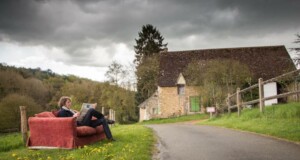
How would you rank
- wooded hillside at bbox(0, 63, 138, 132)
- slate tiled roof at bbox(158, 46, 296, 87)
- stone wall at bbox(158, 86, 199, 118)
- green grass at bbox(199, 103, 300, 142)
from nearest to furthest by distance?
green grass at bbox(199, 103, 300, 142) < slate tiled roof at bbox(158, 46, 296, 87) < stone wall at bbox(158, 86, 199, 118) < wooded hillside at bbox(0, 63, 138, 132)

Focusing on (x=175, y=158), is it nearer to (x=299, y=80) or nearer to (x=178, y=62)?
(x=299, y=80)

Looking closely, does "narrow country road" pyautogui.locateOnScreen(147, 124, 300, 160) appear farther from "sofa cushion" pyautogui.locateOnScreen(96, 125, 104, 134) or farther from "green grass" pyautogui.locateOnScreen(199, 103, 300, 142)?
"sofa cushion" pyautogui.locateOnScreen(96, 125, 104, 134)

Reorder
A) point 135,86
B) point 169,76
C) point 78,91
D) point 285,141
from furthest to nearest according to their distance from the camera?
point 78,91, point 135,86, point 169,76, point 285,141

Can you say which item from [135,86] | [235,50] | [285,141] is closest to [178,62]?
[235,50]

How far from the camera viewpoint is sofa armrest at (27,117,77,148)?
339 inches

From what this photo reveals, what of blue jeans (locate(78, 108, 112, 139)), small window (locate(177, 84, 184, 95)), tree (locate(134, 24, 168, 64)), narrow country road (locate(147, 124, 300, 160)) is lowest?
narrow country road (locate(147, 124, 300, 160))

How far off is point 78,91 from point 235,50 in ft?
113

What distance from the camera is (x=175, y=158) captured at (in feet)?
22.4

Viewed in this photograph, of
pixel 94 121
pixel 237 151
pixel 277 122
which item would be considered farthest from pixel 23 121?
pixel 277 122

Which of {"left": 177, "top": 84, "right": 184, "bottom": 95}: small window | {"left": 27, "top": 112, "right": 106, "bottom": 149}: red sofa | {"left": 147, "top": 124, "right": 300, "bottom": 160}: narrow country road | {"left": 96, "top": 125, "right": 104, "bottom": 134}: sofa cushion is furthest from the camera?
{"left": 177, "top": 84, "right": 184, "bottom": 95}: small window

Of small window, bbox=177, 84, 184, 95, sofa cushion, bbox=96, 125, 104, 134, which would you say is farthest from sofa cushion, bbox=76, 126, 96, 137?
small window, bbox=177, 84, 184, 95

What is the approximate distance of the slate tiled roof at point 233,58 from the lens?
3644cm

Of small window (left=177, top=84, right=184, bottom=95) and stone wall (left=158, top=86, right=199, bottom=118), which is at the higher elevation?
small window (left=177, top=84, right=184, bottom=95)

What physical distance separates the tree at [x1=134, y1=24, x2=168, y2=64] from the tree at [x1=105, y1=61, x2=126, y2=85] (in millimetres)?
10517
